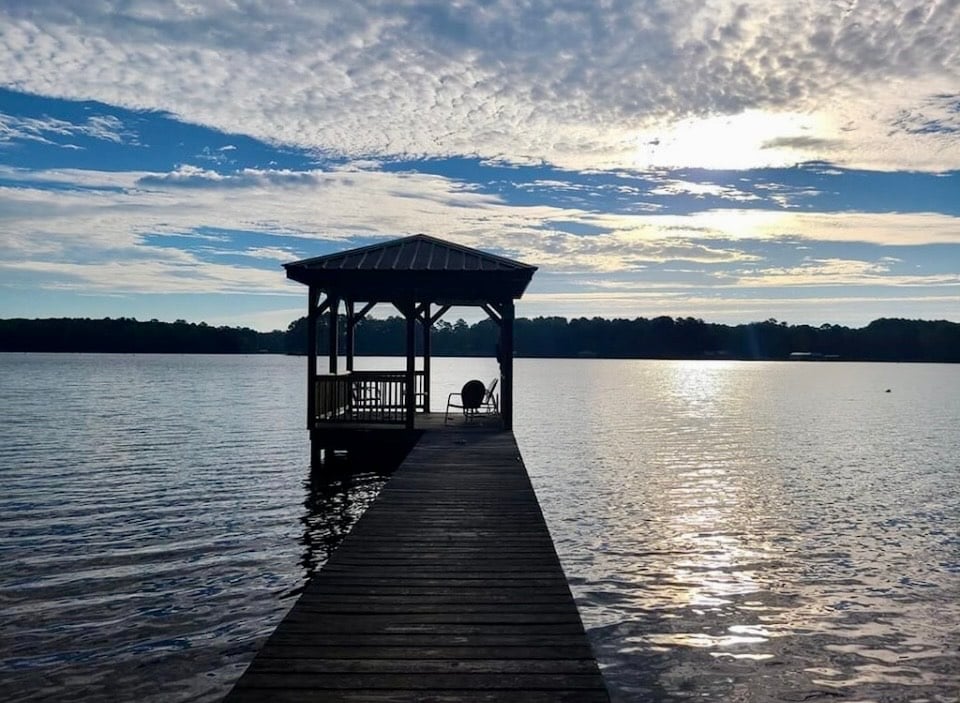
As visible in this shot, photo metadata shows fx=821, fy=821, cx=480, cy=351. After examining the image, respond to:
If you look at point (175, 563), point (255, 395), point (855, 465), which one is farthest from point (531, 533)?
point (255, 395)

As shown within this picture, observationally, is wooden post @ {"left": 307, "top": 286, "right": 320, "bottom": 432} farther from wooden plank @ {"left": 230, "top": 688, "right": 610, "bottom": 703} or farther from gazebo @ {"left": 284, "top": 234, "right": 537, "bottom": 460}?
wooden plank @ {"left": 230, "top": 688, "right": 610, "bottom": 703}

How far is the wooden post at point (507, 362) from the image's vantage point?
18047 mm

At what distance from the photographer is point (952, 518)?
16453 millimetres

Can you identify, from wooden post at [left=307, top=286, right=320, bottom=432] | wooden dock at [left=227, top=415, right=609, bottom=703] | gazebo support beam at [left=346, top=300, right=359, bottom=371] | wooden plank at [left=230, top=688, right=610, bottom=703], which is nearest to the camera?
wooden plank at [left=230, top=688, right=610, bottom=703]

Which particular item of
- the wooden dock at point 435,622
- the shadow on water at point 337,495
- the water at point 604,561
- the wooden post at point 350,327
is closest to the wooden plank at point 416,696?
the wooden dock at point 435,622

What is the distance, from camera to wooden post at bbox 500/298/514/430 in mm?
18047

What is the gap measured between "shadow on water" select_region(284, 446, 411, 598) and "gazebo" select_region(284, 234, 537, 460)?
0.91m

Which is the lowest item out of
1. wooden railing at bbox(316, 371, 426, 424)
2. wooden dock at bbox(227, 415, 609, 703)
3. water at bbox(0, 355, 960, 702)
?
water at bbox(0, 355, 960, 702)

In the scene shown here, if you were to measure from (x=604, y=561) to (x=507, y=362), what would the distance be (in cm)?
675

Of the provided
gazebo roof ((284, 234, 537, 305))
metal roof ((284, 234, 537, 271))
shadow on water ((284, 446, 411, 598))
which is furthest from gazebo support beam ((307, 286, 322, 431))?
shadow on water ((284, 446, 411, 598))

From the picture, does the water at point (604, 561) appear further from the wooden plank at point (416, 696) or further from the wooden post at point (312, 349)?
the wooden plank at point (416, 696)

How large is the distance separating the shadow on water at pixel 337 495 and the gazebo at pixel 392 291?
915mm

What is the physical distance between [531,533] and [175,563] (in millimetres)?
5816

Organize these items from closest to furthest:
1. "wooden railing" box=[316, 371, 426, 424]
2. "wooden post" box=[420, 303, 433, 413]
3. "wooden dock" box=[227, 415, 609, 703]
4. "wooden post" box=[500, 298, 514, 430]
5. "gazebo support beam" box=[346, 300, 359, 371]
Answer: "wooden dock" box=[227, 415, 609, 703] → "wooden railing" box=[316, 371, 426, 424] → "wooden post" box=[500, 298, 514, 430] → "wooden post" box=[420, 303, 433, 413] → "gazebo support beam" box=[346, 300, 359, 371]
